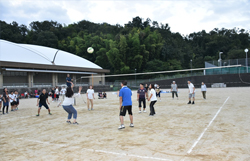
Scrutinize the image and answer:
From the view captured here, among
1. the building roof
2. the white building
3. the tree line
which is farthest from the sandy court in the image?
the tree line

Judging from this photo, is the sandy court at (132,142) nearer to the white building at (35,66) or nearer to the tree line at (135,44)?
the white building at (35,66)

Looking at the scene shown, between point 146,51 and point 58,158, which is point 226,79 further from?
point 58,158

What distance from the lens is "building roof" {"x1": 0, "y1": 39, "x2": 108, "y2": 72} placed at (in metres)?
42.4

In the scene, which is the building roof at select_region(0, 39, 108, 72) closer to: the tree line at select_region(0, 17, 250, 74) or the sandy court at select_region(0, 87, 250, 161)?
the tree line at select_region(0, 17, 250, 74)

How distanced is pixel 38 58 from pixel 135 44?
33060 millimetres

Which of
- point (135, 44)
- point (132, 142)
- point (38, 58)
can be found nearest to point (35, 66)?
A: point (38, 58)

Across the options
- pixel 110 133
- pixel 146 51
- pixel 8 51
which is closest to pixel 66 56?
pixel 8 51

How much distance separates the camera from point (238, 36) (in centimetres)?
9075

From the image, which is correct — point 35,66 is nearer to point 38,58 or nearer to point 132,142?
point 38,58

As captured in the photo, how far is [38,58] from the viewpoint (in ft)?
156

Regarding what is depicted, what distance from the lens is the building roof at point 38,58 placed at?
4243cm

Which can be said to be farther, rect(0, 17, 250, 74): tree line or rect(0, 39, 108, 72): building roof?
rect(0, 17, 250, 74): tree line

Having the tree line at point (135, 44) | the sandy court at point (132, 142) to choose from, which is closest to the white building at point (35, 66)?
the tree line at point (135, 44)

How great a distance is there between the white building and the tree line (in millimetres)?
16927
